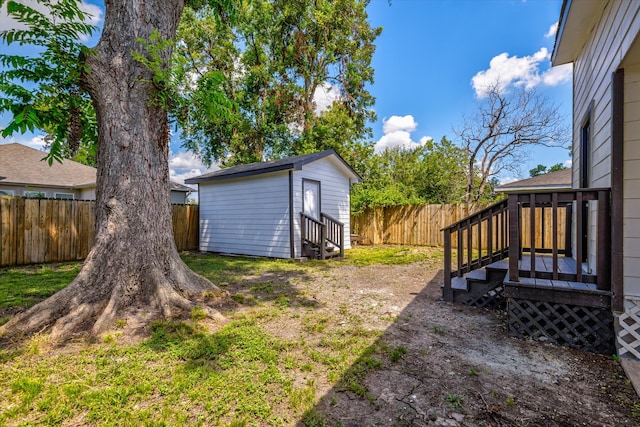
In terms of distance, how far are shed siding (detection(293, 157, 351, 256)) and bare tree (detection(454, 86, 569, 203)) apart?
6118 mm

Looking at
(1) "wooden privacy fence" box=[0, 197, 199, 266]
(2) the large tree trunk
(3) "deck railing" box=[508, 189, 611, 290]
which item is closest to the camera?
(3) "deck railing" box=[508, 189, 611, 290]

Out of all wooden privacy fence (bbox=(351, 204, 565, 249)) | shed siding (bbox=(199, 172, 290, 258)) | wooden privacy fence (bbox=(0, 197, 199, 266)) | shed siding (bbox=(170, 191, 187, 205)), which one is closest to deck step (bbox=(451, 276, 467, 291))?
shed siding (bbox=(199, 172, 290, 258))

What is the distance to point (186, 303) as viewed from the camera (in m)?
3.55

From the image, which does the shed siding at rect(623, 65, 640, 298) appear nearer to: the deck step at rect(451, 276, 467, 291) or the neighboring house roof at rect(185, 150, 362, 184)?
the deck step at rect(451, 276, 467, 291)

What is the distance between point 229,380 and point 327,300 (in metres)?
2.36

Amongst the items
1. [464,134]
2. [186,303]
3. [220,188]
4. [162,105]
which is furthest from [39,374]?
[464,134]

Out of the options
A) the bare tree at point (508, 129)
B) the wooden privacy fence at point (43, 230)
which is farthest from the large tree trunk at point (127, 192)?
the bare tree at point (508, 129)

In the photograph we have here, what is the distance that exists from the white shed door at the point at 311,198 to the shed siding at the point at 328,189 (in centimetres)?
16

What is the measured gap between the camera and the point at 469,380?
2207 millimetres

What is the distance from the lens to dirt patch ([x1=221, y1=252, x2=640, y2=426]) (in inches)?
71.1

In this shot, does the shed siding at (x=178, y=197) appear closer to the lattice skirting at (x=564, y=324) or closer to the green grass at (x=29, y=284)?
the green grass at (x=29, y=284)

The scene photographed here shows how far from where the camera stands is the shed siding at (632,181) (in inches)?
96.0

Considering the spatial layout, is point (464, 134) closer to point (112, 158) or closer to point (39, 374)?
point (112, 158)

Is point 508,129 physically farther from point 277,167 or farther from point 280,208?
point 280,208
